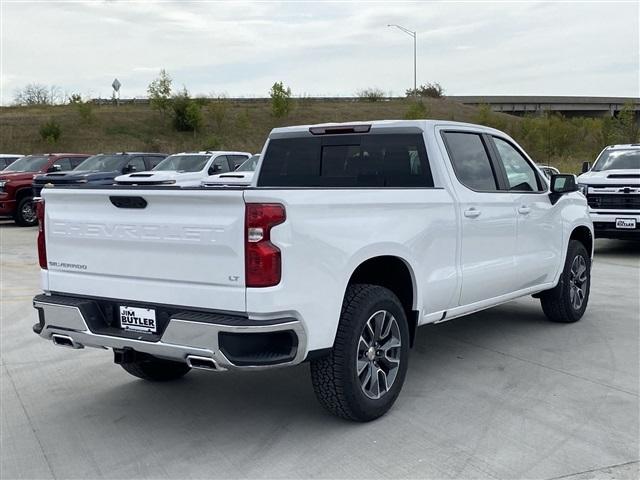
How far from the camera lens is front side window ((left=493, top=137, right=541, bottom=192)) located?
259 inches

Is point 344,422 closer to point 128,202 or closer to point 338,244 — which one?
point 338,244

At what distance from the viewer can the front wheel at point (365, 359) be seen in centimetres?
447

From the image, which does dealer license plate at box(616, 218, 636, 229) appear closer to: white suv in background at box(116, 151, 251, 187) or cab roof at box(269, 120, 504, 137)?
cab roof at box(269, 120, 504, 137)

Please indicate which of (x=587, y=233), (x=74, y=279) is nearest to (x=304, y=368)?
(x=74, y=279)

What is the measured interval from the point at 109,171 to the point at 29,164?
2.80 m

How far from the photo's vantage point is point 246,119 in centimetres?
6031

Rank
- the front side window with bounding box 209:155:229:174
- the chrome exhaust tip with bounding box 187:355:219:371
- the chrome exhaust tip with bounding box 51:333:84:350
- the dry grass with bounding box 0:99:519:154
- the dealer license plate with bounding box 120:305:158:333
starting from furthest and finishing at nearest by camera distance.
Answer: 1. the dry grass with bounding box 0:99:519:154
2. the front side window with bounding box 209:155:229:174
3. the chrome exhaust tip with bounding box 51:333:84:350
4. the dealer license plate with bounding box 120:305:158:333
5. the chrome exhaust tip with bounding box 187:355:219:371

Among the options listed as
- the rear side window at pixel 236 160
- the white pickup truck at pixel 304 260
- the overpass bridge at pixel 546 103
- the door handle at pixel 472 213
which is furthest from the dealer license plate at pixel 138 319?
the overpass bridge at pixel 546 103

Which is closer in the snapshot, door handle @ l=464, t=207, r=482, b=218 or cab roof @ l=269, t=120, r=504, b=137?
door handle @ l=464, t=207, r=482, b=218

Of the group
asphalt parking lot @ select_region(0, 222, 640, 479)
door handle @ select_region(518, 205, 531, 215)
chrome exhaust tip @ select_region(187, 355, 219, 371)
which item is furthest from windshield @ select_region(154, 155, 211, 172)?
chrome exhaust tip @ select_region(187, 355, 219, 371)

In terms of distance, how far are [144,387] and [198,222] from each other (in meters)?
2.13

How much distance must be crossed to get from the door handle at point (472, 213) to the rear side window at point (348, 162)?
0.37m

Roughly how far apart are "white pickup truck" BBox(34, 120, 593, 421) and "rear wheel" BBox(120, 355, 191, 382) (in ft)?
0.05

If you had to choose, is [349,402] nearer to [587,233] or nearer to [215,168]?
[587,233]
